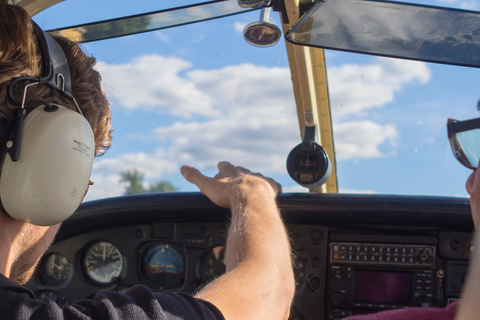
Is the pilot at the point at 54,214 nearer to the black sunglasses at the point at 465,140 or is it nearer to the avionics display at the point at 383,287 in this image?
the black sunglasses at the point at 465,140

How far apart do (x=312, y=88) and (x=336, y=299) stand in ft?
3.02

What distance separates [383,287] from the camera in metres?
2.05

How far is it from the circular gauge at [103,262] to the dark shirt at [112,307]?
151 cm

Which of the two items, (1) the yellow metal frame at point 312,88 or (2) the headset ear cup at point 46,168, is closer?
(2) the headset ear cup at point 46,168

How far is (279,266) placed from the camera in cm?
129

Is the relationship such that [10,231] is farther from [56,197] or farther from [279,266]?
[279,266]

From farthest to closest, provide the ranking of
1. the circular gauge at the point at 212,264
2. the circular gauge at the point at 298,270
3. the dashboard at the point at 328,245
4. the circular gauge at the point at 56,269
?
the circular gauge at the point at 56,269
the circular gauge at the point at 212,264
the circular gauge at the point at 298,270
the dashboard at the point at 328,245

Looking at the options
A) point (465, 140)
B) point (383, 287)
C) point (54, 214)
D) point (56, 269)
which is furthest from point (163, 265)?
point (465, 140)

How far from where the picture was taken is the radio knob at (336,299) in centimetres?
208

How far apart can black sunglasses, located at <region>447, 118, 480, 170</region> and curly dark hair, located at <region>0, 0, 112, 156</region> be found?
3.27 ft

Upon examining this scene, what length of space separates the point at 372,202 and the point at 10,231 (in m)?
1.33

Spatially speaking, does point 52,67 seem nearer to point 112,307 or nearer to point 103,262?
point 112,307

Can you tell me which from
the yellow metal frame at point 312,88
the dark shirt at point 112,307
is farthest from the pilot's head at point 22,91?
the yellow metal frame at point 312,88

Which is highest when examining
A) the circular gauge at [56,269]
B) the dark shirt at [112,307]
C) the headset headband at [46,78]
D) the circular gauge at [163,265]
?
the headset headband at [46,78]
